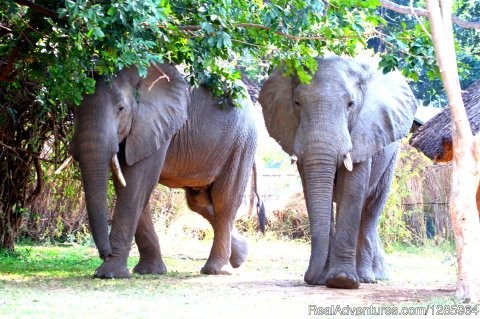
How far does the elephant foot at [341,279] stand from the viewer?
990 cm

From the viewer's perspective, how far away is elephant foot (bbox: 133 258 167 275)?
12.0 m

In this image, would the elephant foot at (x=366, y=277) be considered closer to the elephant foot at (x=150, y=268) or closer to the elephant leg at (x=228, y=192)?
the elephant leg at (x=228, y=192)

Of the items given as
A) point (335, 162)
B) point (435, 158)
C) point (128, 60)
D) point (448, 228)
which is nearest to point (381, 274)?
point (435, 158)

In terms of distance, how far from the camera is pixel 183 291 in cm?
942

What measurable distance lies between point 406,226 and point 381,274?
928cm

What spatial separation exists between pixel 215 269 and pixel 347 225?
2669 millimetres

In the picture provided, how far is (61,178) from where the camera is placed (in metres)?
14.8

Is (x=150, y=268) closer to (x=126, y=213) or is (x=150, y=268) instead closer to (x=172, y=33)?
(x=126, y=213)

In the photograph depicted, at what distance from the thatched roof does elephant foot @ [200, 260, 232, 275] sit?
2907mm

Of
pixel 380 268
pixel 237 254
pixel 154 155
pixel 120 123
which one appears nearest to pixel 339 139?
pixel 154 155

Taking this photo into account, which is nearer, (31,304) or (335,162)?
(31,304)

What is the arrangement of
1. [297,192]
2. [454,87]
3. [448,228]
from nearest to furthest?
[454,87] → [448,228] → [297,192]

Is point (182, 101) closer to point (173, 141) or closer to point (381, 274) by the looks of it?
point (173, 141)

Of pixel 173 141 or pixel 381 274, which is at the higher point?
pixel 173 141
